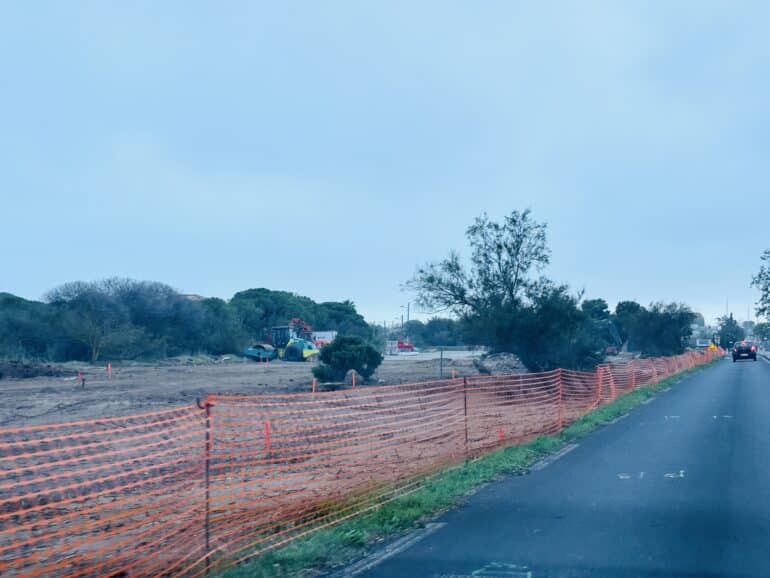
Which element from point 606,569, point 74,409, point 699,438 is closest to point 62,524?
point 606,569

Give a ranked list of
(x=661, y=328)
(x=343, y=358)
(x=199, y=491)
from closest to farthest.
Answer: (x=199, y=491) → (x=343, y=358) → (x=661, y=328)

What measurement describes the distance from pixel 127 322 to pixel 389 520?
163 feet

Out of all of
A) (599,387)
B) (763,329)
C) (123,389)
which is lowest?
(123,389)

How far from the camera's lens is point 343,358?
3159 cm

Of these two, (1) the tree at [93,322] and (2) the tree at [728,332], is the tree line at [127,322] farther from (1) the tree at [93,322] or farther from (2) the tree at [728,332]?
(2) the tree at [728,332]

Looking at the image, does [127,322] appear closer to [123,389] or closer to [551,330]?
[123,389]

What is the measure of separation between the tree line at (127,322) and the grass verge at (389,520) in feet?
97.6

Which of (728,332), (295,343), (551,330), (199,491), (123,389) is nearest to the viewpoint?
(199,491)

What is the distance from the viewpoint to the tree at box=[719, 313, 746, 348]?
144000 millimetres

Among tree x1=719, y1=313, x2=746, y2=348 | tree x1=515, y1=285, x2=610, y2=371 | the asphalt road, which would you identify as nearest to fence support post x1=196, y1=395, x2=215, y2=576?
the asphalt road

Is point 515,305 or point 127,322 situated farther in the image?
point 127,322

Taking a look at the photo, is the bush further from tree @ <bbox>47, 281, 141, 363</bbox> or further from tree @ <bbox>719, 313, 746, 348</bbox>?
tree @ <bbox>719, 313, 746, 348</bbox>

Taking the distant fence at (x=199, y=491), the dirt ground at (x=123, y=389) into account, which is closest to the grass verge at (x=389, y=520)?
the distant fence at (x=199, y=491)

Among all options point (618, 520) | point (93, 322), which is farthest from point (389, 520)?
point (93, 322)
